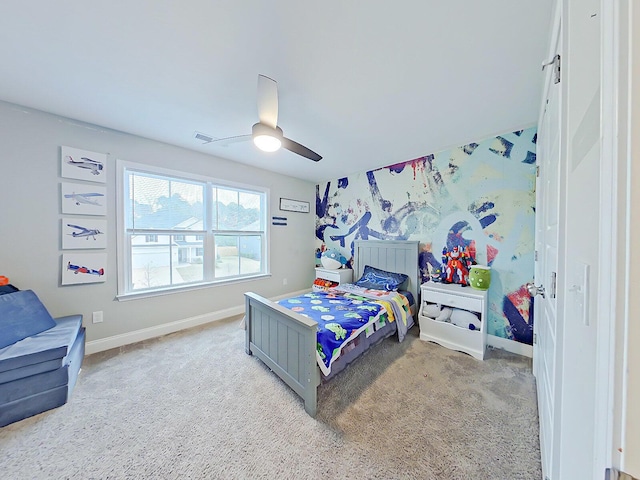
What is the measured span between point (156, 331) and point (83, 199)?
1.66m

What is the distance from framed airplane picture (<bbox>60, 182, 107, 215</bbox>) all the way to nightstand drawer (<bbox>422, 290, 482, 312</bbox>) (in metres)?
3.77

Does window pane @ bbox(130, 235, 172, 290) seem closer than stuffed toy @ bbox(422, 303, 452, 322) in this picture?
No

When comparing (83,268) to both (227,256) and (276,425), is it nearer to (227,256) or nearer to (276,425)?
(227,256)

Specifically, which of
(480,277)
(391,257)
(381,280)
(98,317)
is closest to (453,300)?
(480,277)

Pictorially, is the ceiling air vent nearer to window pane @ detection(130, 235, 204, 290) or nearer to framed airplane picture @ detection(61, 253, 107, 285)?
window pane @ detection(130, 235, 204, 290)

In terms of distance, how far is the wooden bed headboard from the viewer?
321cm

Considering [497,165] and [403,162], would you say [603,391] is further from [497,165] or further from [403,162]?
[403,162]

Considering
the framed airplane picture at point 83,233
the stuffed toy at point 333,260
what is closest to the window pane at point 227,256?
the framed airplane picture at point 83,233

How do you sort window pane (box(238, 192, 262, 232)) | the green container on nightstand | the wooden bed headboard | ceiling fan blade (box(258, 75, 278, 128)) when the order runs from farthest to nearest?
window pane (box(238, 192, 262, 232)), the wooden bed headboard, the green container on nightstand, ceiling fan blade (box(258, 75, 278, 128))

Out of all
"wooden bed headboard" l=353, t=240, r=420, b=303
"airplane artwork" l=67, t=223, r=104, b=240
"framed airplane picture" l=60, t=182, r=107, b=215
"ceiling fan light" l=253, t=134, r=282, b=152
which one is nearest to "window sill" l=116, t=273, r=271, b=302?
"airplane artwork" l=67, t=223, r=104, b=240

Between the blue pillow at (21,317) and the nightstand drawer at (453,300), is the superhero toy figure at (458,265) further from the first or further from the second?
the blue pillow at (21,317)

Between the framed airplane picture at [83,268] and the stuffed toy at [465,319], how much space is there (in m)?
3.90

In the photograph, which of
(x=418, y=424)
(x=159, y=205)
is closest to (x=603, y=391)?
(x=418, y=424)

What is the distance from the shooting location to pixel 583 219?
630 mm
